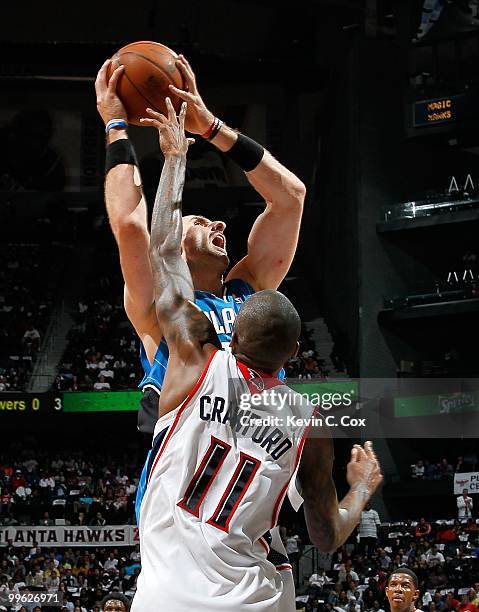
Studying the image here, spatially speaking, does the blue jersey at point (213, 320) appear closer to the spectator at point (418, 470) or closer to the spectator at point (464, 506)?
the spectator at point (464, 506)

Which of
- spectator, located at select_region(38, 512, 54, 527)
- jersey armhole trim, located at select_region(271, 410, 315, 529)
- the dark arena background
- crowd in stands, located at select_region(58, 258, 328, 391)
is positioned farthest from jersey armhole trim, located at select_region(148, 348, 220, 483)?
crowd in stands, located at select_region(58, 258, 328, 391)

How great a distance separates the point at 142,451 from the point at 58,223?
791 cm

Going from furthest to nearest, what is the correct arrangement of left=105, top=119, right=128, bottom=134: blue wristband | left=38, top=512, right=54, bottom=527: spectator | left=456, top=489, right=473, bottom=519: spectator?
1. left=456, top=489, right=473, bottom=519: spectator
2. left=38, top=512, right=54, bottom=527: spectator
3. left=105, top=119, right=128, bottom=134: blue wristband

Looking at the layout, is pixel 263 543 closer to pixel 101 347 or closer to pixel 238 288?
pixel 238 288

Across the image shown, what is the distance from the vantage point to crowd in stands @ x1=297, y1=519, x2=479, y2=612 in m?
15.9

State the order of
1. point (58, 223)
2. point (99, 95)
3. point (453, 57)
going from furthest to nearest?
point (58, 223), point (453, 57), point (99, 95)

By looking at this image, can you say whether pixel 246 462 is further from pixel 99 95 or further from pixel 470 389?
pixel 470 389

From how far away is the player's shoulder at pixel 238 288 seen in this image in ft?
14.3

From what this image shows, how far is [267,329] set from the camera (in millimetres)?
3029

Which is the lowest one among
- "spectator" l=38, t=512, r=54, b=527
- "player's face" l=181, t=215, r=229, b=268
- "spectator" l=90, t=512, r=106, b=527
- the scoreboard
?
"player's face" l=181, t=215, r=229, b=268

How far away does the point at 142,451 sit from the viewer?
2442 centimetres

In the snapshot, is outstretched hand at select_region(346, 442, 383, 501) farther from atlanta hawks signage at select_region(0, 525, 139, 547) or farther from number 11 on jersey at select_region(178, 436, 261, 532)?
atlanta hawks signage at select_region(0, 525, 139, 547)

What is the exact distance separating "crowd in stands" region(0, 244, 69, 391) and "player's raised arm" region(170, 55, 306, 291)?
62.7 feet

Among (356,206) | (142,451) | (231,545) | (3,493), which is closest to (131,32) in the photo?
(356,206)
